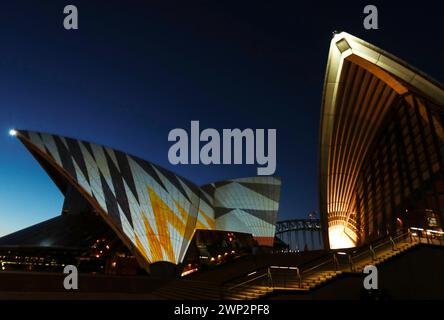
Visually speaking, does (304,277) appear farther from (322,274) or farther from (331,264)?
(331,264)

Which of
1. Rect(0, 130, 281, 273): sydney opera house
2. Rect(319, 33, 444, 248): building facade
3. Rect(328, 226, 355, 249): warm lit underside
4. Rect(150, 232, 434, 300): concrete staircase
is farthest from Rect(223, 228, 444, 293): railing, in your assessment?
Rect(0, 130, 281, 273): sydney opera house

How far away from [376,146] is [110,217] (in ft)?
59.6

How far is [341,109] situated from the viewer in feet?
70.3

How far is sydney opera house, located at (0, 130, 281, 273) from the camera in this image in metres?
24.6

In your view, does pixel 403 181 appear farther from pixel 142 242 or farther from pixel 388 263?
pixel 142 242

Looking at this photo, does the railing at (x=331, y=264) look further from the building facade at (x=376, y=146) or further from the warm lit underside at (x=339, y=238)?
the warm lit underside at (x=339, y=238)

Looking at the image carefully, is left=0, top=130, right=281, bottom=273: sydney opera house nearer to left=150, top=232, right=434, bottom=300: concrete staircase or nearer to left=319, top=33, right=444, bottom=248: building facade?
left=150, top=232, right=434, bottom=300: concrete staircase

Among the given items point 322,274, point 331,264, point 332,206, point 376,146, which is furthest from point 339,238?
point 322,274

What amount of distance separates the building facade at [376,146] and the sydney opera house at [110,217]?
11.7 meters

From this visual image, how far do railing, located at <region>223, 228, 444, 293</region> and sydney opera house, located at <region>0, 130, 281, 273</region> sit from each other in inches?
506

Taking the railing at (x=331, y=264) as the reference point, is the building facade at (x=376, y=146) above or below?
above

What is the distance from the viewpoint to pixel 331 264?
13.6m

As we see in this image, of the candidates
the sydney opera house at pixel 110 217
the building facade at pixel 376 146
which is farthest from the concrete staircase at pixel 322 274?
the sydney opera house at pixel 110 217

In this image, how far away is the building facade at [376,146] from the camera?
58.8 ft
